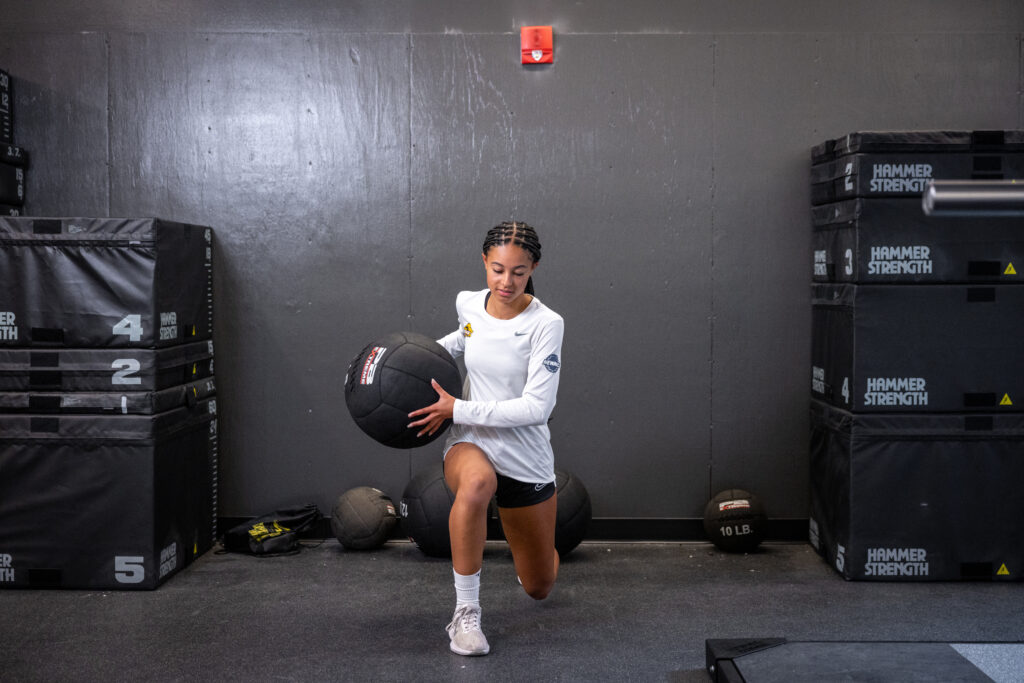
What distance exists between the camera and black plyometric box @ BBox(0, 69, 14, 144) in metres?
4.45

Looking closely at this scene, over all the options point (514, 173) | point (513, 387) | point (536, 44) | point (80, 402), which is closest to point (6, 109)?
point (80, 402)

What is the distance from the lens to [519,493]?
10.4 ft

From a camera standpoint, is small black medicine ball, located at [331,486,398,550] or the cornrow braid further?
small black medicine ball, located at [331,486,398,550]

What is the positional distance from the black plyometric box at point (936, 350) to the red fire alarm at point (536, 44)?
73.8 inches

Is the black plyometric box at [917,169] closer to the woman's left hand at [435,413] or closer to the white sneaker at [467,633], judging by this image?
the woman's left hand at [435,413]

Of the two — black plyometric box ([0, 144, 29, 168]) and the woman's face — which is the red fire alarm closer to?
the woman's face

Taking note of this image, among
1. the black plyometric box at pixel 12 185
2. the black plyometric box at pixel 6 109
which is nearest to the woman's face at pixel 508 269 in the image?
the black plyometric box at pixel 12 185

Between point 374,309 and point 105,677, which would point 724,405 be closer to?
point 374,309

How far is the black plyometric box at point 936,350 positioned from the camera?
12.8ft

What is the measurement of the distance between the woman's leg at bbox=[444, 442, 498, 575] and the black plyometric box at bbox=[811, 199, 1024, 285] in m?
1.96

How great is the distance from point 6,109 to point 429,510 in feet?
9.62

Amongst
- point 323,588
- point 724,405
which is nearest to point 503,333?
point 323,588

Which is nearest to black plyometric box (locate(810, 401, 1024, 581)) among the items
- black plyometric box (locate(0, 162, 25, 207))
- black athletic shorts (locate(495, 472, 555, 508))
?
black athletic shorts (locate(495, 472, 555, 508))

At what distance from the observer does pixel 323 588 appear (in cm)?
385
